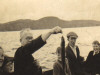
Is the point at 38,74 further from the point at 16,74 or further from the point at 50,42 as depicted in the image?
the point at 50,42

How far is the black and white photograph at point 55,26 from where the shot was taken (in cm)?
224

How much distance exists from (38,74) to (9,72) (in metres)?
0.34

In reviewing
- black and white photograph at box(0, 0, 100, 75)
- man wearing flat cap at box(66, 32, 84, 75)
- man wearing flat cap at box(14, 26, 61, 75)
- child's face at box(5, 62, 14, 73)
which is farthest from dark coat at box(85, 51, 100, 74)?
child's face at box(5, 62, 14, 73)

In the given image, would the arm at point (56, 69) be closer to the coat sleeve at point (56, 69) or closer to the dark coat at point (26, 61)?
the coat sleeve at point (56, 69)

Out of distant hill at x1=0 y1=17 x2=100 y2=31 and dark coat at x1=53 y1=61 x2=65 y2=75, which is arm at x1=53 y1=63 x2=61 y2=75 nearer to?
dark coat at x1=53 y1=61 x2=65 y2=75

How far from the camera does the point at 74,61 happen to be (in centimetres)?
227

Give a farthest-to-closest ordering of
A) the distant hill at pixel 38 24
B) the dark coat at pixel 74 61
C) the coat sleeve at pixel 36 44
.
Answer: the distant hill at pixel 38 24 < the dark coat at pixel 74 61 < the coat sleeve at pixel 36 44

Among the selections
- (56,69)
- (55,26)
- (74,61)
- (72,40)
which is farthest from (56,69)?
(55,26)

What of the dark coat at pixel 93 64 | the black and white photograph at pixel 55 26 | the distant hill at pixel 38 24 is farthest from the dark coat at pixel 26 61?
the dark coat at pixel 93 64

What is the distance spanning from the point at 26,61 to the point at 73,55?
78cm

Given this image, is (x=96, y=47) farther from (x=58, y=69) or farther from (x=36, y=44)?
(x=36, y=44)

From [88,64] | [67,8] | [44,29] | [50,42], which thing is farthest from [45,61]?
[67,8]

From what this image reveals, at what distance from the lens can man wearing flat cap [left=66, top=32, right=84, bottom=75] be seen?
2.23 meters

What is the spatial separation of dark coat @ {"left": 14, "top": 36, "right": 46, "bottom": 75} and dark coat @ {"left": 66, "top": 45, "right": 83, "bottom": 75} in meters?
0.57
